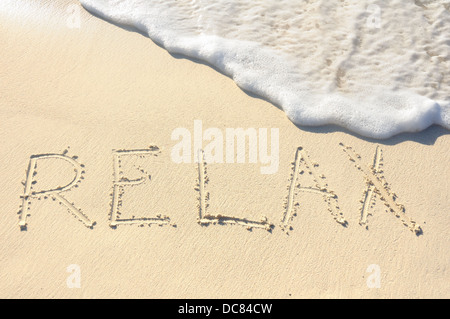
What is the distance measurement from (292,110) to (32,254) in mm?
1971

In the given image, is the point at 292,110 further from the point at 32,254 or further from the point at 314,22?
the point at 32,254

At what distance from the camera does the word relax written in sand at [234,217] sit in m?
2.64

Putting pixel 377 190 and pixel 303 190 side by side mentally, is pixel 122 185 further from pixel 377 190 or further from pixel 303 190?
pixel 377 190

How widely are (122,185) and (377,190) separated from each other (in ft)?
5.38

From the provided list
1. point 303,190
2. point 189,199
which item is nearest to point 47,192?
point 189,199

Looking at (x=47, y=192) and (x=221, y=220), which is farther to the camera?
(x=47, y=192)

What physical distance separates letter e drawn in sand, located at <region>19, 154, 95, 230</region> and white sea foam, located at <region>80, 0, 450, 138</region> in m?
1.33

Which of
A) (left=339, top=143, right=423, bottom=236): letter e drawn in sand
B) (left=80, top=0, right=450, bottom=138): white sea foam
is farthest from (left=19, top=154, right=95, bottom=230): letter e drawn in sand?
(left=339, top=143, right=423, bottom=236): letter e drawn in sand

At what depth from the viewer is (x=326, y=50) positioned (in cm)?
366

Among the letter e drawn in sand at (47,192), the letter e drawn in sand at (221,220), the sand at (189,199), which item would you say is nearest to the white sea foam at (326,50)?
the sand at (189,199)

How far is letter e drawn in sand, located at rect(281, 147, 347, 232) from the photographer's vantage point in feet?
8.74

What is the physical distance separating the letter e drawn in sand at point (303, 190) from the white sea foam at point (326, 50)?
1.18 feet

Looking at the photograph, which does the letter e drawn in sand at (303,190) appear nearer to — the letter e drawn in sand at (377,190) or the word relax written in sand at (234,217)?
the word relax written in sand at (234,217)

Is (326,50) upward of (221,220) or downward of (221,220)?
upward
